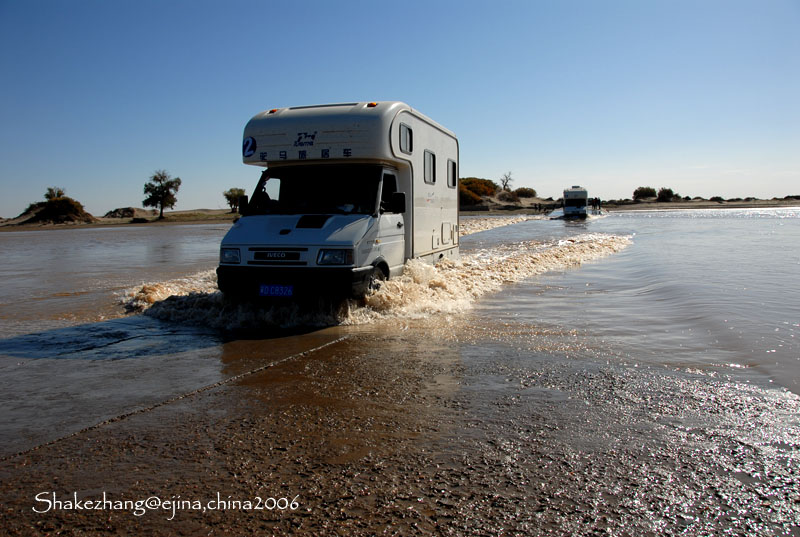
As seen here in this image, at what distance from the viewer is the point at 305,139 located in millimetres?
9188

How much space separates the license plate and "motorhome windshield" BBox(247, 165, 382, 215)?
1.43 m

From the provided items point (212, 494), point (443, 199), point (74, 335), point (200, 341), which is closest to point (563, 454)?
point (212, 494)

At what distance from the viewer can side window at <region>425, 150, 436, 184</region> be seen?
11336 millimetres

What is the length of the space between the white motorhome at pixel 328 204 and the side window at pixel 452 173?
2.50 meters

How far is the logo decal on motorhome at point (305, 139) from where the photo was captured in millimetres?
9156

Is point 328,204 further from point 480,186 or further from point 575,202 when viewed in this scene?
point 480,186

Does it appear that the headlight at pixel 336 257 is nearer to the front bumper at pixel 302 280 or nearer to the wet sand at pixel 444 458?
A: the front bumper at pixel 302 280

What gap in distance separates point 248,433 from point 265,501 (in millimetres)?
1042

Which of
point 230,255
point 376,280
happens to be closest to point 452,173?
point 376,280

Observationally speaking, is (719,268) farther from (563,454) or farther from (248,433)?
(248,433)

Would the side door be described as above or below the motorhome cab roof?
below

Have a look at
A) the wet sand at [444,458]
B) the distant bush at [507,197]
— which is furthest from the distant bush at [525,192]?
the wet sand at [444,458]

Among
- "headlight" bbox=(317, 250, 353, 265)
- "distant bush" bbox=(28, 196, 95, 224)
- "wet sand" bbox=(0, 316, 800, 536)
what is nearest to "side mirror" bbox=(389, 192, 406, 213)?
"headlight" bbox=(317, 250, 353, 265)

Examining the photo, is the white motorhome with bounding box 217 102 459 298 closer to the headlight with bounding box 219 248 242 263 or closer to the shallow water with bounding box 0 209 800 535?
the headlight with bounding box 219 248 242 263
